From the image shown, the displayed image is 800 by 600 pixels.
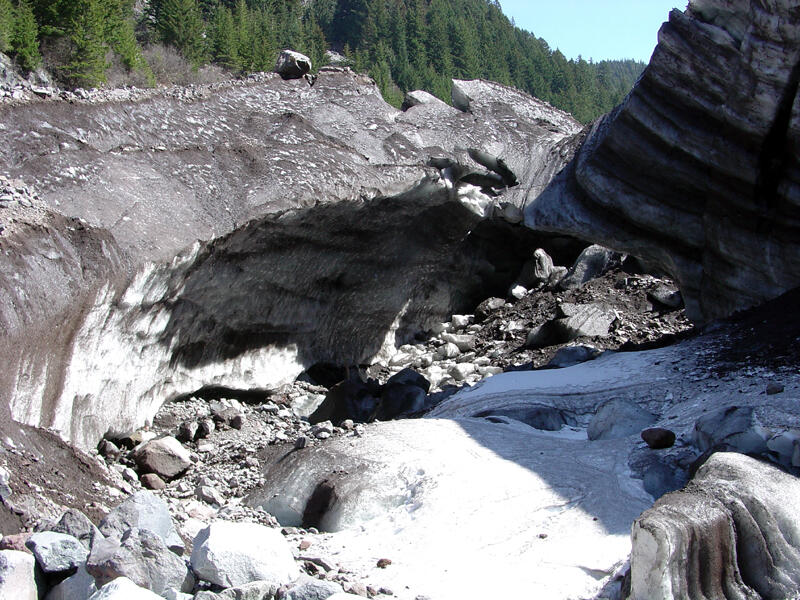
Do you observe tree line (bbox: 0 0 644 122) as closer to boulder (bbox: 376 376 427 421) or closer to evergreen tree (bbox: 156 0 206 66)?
evergreen tree (bbox: 156 0 206 66)

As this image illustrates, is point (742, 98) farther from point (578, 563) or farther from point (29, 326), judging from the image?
point (29, 326)

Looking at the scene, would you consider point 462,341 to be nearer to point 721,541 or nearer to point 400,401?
point 400,401

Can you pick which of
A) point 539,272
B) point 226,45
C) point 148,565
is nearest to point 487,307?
point 539,272

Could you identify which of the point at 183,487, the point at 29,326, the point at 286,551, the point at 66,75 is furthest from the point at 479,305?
the point at 66,75

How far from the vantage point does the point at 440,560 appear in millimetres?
3455

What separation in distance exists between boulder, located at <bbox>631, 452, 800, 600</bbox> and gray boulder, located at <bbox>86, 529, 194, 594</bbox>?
1559 mm

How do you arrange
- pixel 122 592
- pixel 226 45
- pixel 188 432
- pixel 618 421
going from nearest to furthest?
1. pixel 122 592
2. pixel 618 421
3. pixel 188 432
4. pixel 226 45

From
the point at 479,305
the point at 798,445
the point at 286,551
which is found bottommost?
the point at 286,551

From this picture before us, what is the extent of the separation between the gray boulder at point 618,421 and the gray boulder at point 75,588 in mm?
2871

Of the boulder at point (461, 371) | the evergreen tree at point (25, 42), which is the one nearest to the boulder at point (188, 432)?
the boulder at point (461, 371)

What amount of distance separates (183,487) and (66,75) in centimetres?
2148

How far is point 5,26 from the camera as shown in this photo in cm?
2155

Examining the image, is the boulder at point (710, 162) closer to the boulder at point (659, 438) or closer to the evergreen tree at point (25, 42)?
the boulder at point (659, 438)

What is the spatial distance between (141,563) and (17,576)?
0.39 metres
